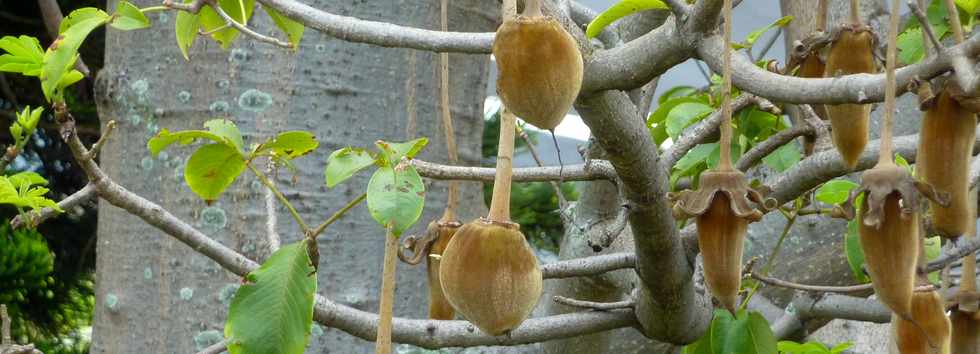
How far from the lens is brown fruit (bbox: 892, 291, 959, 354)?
0.45 meters

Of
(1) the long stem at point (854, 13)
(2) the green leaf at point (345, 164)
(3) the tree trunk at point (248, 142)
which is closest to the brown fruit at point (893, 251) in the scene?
(1) the long stem at point (854, 13)

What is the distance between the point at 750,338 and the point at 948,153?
324 millimetres

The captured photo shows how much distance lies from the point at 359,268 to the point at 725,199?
0.56 metres

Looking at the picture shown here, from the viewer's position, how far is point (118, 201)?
58 centimetres

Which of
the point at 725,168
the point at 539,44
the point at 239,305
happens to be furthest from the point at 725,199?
the point at 239,305

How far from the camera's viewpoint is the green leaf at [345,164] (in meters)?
0.49

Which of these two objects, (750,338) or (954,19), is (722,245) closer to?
(954,19)

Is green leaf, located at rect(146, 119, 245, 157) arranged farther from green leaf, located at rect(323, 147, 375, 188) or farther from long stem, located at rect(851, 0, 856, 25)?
long stem, located at rect(851, 0, 856, 25)

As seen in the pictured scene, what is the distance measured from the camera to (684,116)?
2.55 feet

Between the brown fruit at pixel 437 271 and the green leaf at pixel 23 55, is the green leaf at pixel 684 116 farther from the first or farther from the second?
the green leaf at pixel 23 55

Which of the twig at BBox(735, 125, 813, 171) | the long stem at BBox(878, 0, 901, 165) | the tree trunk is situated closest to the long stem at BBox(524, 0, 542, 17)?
the long stem at BBox(878, 0, 901, 165)

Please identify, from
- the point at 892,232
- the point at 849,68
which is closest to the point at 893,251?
the point at 892,232

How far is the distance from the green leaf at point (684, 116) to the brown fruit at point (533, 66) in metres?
0.45

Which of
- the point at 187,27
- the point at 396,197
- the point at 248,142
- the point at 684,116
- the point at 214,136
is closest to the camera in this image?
the point at 396,197
